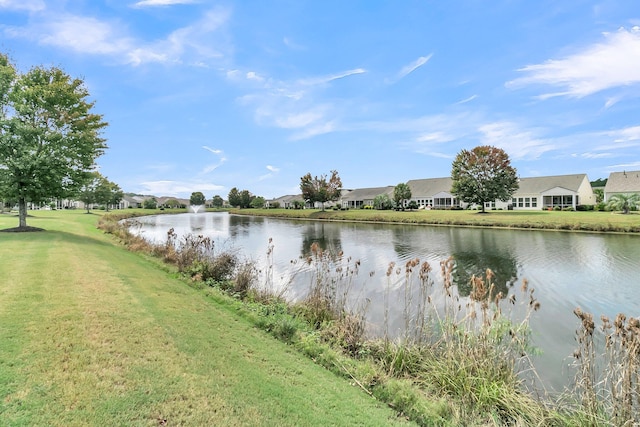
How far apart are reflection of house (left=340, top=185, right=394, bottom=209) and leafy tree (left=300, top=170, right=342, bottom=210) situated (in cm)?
1049

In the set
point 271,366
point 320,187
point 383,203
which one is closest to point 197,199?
point 320,187

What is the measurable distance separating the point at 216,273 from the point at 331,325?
19.1 ft

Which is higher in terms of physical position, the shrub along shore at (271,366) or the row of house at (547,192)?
the row of house at (547,192)

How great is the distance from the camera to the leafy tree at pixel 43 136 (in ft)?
50.0

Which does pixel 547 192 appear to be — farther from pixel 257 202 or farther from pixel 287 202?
pixel 257 202

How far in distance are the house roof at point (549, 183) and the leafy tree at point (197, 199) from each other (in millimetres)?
108791

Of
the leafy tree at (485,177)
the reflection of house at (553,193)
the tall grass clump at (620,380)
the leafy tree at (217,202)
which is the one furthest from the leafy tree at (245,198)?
the tall grass clump at (620,380)

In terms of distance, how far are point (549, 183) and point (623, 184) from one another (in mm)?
9504

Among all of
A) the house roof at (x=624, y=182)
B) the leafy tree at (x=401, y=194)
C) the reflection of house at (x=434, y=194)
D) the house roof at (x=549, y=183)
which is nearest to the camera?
the house roof at (x=624, y=182)

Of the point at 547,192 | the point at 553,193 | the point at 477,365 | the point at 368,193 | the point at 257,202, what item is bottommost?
the point at 477,365

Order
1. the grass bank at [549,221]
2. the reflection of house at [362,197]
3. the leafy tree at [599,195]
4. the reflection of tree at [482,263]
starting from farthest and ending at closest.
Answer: the reflection of house at [362,197], the leafy tree at [599,195], the grass bank at [549,221], the reflection of tree at [482,263]

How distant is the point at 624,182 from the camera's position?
4891cm

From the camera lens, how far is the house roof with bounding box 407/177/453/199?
6400cm

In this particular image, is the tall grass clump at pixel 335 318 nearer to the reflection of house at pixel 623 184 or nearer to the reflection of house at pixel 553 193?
the reflection of house at pixel 553 193
